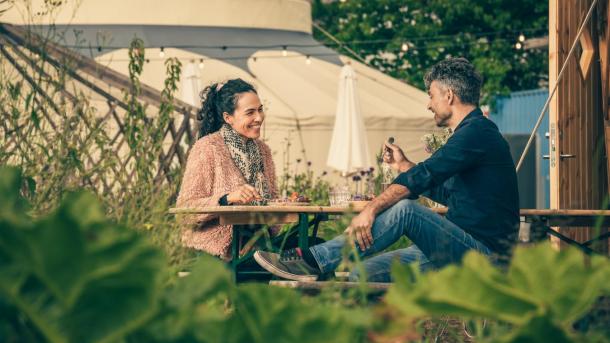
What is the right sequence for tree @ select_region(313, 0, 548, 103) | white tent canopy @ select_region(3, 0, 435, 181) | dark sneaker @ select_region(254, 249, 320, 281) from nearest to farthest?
dark sneaker @ select_region(254, 249, 320, 281) → white tent canopy @ select_region(3, 0, 435, 181) → tree @ select_region(313, 0, 548, 103)

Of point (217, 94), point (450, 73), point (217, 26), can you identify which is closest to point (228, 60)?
point (217, 26)

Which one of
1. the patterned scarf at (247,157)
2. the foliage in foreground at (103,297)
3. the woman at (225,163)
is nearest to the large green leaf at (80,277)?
the foliage in foreground at (103,297)

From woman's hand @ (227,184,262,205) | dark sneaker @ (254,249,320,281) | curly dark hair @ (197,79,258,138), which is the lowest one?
dark sneaker @ (254,249,320,281)

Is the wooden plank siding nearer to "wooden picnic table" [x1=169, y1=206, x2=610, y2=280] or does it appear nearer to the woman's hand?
"wooden picnic table" [x1=169, y1=206, x2=610, y2=280]

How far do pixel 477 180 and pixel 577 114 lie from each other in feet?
8.93

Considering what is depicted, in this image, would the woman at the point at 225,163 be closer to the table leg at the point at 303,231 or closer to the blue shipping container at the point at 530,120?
the table leg at the point at 303,231

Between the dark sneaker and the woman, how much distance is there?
0.41 meters

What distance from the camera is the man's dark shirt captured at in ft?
13.0

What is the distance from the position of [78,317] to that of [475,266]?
46cm

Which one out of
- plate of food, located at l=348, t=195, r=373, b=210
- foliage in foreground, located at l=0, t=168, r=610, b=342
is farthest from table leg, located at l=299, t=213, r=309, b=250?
A: foliage in foreground, located at l=0, t=168, r=610, b=342

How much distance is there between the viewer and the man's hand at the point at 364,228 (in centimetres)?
390

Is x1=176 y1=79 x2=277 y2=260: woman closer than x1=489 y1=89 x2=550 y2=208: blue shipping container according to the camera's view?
Yes

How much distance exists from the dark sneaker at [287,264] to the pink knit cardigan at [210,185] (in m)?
0.56

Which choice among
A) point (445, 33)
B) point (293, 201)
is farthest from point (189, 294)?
point (445, 33)
